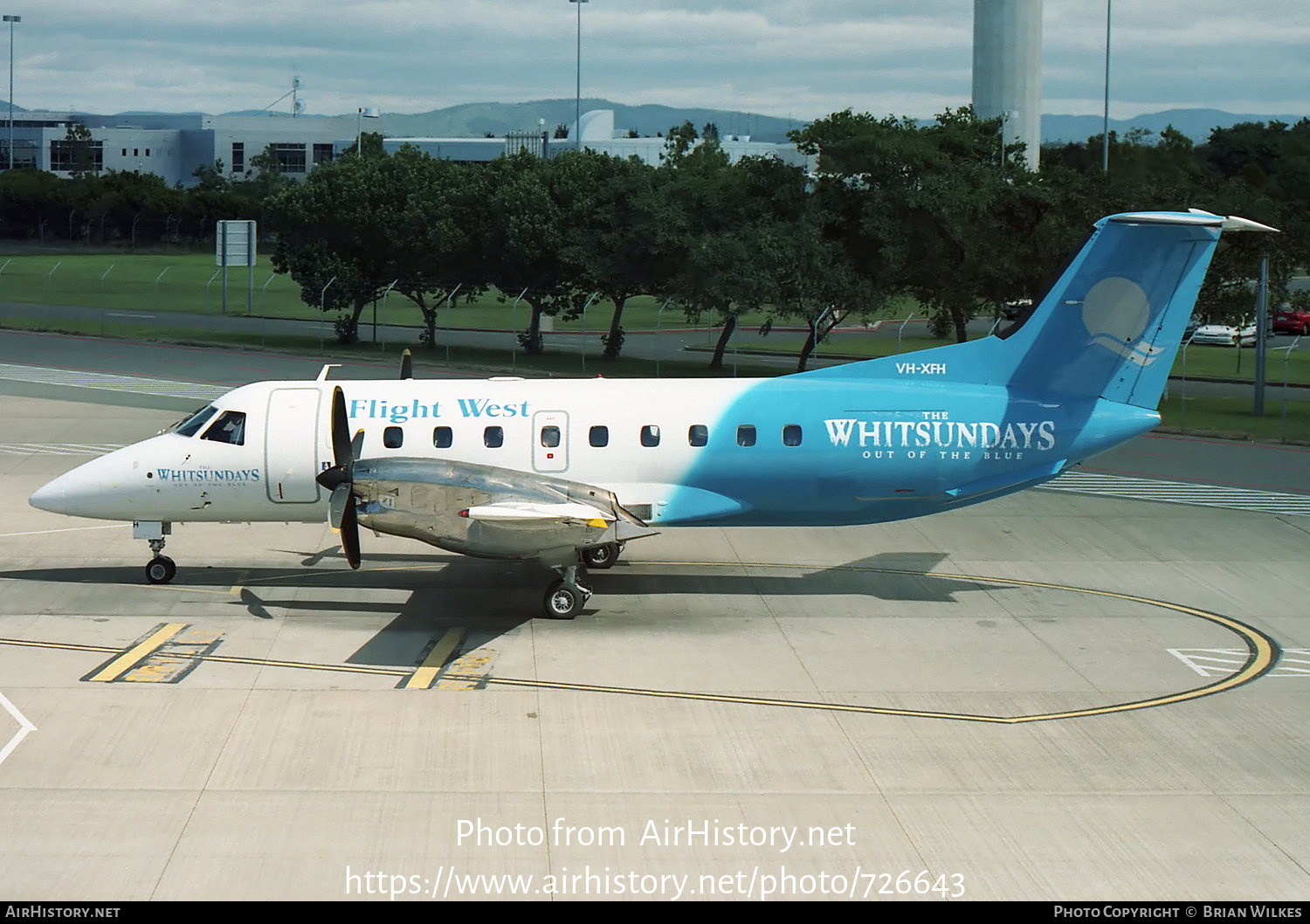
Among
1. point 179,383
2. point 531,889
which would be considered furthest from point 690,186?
point 531,889

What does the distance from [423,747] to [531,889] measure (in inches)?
151

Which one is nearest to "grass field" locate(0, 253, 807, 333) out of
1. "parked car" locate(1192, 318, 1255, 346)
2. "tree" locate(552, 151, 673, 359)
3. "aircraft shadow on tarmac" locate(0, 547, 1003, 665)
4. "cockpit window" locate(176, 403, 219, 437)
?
"tree" locate(552, 151, 673, 359)

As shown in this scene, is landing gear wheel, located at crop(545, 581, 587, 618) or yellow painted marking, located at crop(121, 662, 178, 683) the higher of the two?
landing gear wheel, located at crop(545, 581, 587, 618)

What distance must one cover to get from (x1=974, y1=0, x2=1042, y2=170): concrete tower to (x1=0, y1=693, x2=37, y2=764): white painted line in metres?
74.1

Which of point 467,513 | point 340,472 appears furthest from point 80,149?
point 467,513

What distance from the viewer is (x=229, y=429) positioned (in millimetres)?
22641

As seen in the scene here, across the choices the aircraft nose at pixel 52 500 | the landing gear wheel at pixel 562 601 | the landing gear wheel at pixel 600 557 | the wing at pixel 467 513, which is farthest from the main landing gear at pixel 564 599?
the aircraft nose at pixel 52 500

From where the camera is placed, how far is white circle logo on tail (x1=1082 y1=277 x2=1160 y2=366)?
22250 millimetres

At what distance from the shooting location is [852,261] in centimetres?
5312

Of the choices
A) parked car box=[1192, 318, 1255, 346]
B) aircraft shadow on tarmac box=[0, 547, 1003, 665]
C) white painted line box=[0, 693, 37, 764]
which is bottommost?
white painted line box=[0, 693, 37, 764]

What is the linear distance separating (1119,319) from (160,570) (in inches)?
639

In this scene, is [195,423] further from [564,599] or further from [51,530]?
[564,599]

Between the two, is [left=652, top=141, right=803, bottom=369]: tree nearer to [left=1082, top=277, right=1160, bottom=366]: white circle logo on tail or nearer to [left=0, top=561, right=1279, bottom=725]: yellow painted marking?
[left=1082, top=277, right=1160, bottom=366]: white circle logo on tail

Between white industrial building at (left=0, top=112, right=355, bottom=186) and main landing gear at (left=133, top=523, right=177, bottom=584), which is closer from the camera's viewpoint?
main landing gear at (left=133, top=523, right=177, bottom=584)
